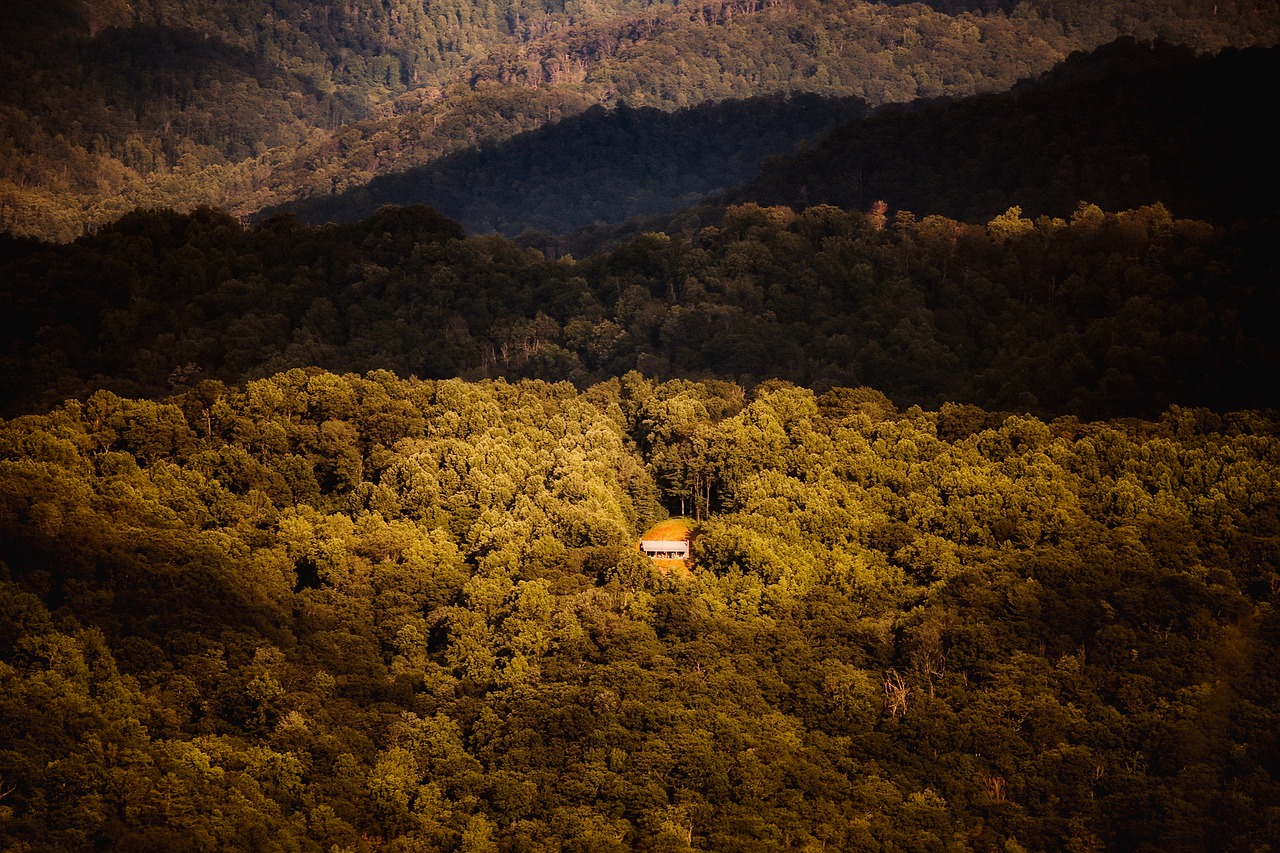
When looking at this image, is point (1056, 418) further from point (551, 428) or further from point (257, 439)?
point (257, 439)

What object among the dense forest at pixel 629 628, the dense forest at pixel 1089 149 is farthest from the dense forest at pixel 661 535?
the dense forest at pixel 1089 149

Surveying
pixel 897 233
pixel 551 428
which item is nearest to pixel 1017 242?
pixel 897 233

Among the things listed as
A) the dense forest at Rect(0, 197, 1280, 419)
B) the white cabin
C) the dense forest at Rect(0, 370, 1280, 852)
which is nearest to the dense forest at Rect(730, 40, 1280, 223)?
the dense forest at Rect(0, 197, 1280, 419)

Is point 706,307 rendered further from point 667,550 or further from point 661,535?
point 667,550

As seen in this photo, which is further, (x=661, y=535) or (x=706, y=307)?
(x=706, y=307)

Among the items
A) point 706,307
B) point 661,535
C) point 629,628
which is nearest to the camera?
point 629,628

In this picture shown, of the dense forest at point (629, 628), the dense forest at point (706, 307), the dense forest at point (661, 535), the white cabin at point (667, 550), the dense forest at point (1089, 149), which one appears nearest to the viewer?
the dense forest at point (629, 628)

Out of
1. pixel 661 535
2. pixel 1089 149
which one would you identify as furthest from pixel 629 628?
pixel 1089 149

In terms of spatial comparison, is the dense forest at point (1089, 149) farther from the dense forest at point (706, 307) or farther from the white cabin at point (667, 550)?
the white cabin at point (667, 550)
